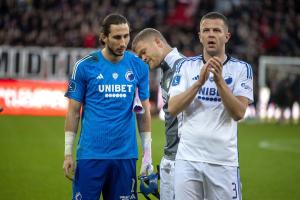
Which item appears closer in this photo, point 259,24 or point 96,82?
point 96,82

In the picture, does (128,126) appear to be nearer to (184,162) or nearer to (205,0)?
(184,162)

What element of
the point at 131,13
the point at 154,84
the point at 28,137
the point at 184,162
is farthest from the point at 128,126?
the point at 131,13

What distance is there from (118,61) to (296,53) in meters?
24.3

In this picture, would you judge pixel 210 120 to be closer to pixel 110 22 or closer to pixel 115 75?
pixel 115 75

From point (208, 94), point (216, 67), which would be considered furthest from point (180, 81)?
point (216, 67)

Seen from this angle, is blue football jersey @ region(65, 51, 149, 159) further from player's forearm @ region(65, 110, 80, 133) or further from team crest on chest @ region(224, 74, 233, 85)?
team crest on chest @ region(224, 74, 233, 85)

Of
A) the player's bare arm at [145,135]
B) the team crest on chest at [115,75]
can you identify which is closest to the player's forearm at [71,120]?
the team crest on chest at [115,75]

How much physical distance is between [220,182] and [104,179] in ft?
3.46

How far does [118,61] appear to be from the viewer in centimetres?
584

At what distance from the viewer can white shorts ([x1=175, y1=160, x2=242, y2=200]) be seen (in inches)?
202

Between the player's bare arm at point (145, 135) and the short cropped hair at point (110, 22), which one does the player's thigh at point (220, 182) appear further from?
the short cropped hair at point (110, 22)

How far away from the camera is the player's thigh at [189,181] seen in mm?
5164

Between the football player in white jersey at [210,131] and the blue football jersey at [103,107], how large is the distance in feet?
2.16

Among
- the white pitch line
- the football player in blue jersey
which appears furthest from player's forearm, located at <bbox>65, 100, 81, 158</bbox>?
the white pitch line
